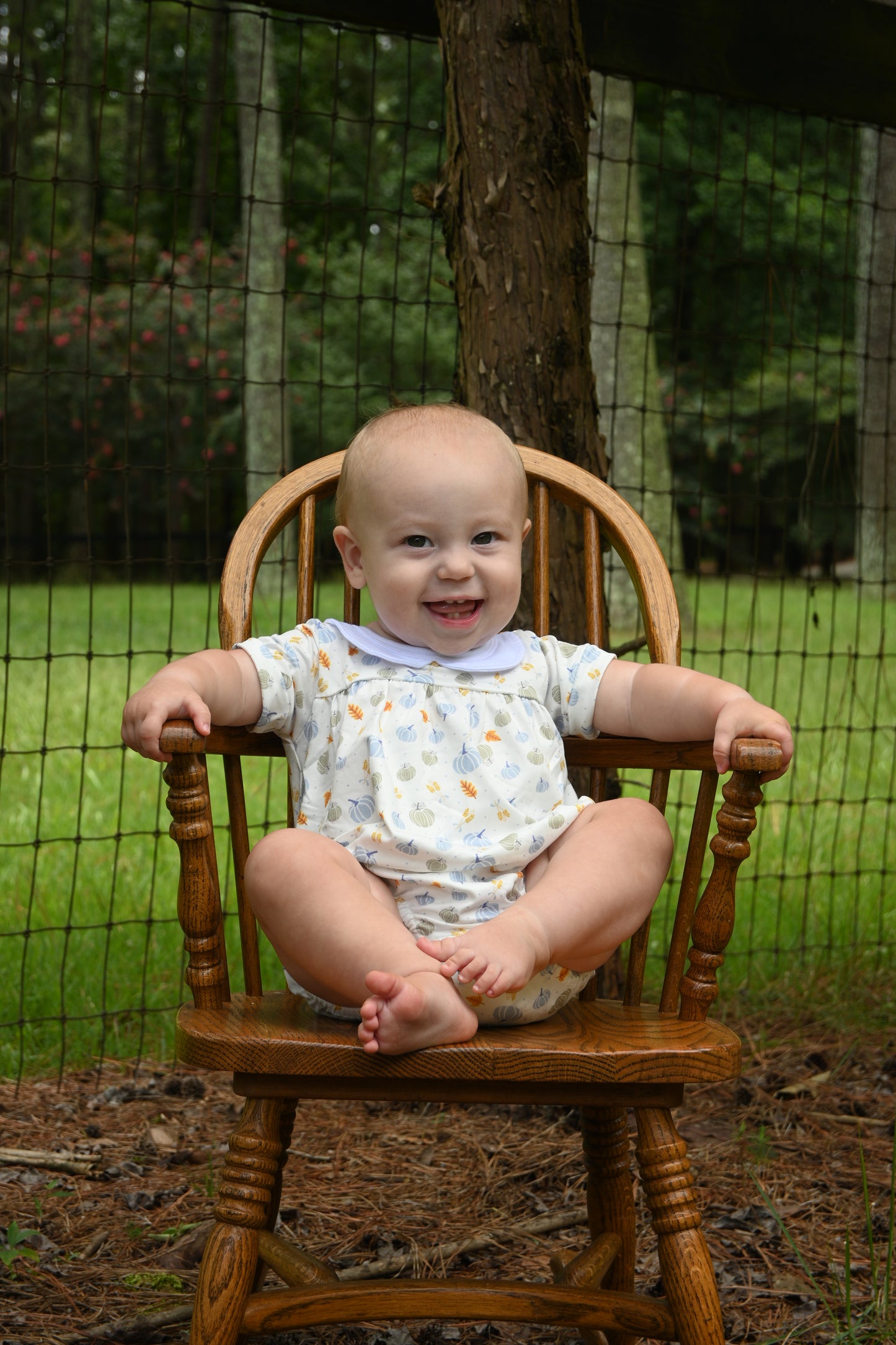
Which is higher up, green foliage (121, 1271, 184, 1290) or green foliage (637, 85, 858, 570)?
green foliage (637, 85, 858, 570)

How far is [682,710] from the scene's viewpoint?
170cm

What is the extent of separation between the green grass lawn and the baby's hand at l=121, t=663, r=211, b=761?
2.20 feet

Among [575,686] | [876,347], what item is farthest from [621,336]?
[575,686]

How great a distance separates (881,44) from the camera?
2613mm

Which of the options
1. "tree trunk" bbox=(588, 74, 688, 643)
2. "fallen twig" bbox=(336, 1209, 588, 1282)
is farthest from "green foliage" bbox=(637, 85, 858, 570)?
"fallen twig" bbox=(336, 1209, 588, 1282)

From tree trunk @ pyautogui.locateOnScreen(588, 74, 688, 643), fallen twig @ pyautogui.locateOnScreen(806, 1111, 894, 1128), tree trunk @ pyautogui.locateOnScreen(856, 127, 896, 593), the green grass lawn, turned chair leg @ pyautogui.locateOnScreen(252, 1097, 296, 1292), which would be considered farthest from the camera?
tree trunk @ pyautogui.locateOnScreen(588, 74, 688, 643)

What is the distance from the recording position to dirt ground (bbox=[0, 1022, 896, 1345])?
6.16 feet

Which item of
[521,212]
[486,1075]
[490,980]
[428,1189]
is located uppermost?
[521,212]

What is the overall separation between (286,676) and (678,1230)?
2.77ft

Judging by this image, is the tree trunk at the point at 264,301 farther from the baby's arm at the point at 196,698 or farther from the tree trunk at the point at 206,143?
the baby's arm at the point at 196,698

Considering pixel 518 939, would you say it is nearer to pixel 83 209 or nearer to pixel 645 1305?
pixel 645 1305

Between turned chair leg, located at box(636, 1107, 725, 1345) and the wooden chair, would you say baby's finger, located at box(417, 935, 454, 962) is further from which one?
turned chair leg, located at box(636, 1107, 725, 1345)

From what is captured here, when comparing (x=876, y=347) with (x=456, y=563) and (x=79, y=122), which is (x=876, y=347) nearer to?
(x=456, y=563)

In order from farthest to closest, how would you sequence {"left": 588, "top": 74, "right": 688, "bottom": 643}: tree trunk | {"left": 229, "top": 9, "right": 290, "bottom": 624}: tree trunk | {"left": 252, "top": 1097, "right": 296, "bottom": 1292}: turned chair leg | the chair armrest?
{"left": 229, "top": 9, "right": 290, "bottom": 624}: tree trunk → {"left": 588, "top": 74, "right": 688, "bottom": 643}: tree trunk → {"left": 252, "top": 1097, "right": 296, "bottom": 1292}: turned chair leg → the chair armrest
